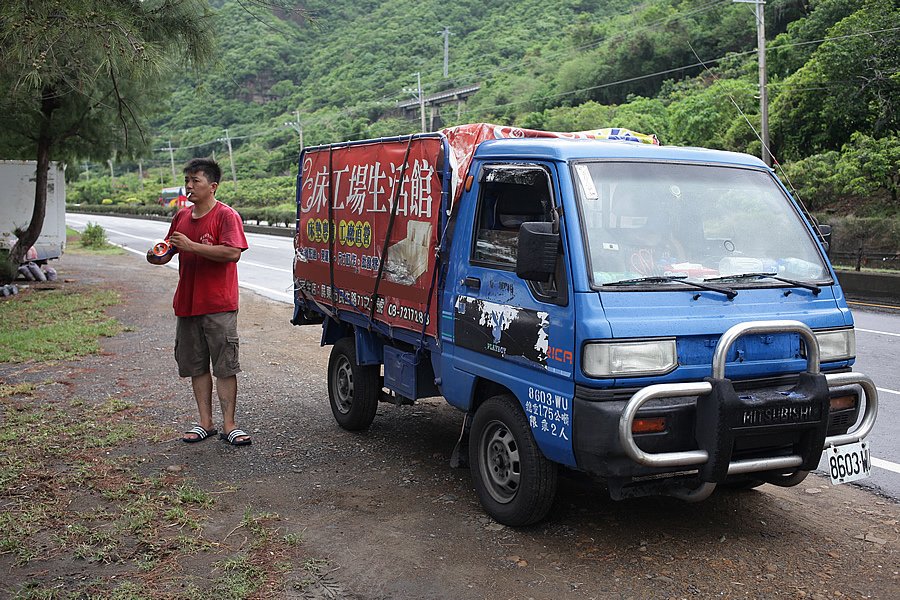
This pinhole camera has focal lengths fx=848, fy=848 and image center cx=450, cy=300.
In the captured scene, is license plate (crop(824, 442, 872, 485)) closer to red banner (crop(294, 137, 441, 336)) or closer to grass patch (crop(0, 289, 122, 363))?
red banner (crop(294, 137, 441, 336))

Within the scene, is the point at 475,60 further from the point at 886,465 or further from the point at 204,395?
the point at 886,465

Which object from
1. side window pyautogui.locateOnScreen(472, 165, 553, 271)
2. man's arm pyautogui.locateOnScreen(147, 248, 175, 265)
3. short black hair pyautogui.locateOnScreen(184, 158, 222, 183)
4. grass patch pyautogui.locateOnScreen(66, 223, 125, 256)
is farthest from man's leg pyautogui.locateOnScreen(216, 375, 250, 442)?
grass patch pyautogui.locateOnScreen(66, 223, 125, 256)

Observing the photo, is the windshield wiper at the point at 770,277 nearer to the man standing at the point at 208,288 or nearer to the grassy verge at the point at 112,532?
the grassy verge at the point at 112,532

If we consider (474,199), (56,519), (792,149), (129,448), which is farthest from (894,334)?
(792,149)

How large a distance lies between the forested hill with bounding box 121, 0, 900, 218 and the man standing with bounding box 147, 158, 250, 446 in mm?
1323

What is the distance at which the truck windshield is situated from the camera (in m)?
4.41

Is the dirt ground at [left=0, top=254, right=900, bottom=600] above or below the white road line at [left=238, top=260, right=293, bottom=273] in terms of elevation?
above

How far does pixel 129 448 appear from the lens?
619 cm

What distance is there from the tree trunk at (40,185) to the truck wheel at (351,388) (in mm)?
10004

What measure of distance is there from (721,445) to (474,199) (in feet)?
6.70

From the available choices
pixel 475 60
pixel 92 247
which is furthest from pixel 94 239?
pixel 475 60

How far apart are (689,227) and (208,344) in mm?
3595

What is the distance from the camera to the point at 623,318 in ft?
13.4

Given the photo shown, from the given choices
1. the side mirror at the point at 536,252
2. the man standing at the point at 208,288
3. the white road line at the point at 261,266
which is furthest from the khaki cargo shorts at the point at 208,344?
the white road line at the point at 261,266
